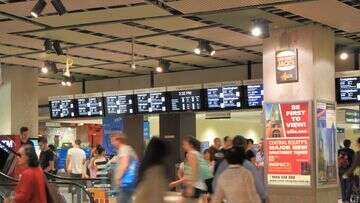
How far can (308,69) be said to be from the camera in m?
12.5

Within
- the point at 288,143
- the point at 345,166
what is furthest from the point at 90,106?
the point at 288,143

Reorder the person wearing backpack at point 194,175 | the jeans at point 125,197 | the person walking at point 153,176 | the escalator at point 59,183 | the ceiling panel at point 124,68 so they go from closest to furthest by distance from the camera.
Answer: the person walking at point 153,176 < the jeans at point 125,197 < the person wearing backpack at point 194,175 < the escalator at point 59,183 < the ceiling panel at point 124,68

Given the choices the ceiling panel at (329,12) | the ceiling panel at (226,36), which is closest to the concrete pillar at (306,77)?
the ceiling panel at (329,12)

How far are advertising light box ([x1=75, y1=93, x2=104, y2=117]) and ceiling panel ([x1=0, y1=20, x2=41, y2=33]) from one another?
6.84 m

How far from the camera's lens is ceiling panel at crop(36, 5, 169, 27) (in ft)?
36.4

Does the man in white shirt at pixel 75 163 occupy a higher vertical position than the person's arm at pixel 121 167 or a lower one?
lower

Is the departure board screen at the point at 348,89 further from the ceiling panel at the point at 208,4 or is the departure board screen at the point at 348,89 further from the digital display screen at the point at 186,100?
the ceiling panel at the point at 208,4

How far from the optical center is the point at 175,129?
18.1 meters

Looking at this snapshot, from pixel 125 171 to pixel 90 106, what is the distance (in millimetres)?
10651

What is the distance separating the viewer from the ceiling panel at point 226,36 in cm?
1338

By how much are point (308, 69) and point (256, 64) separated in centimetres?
547

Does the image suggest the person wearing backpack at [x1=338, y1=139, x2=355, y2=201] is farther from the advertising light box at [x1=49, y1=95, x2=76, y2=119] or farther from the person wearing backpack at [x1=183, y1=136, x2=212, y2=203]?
the advertising light box at [x1=49, y1=95, x2=76, y2=119]

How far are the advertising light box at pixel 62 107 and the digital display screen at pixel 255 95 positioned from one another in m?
5.90

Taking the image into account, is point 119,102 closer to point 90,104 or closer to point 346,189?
point 90,104
